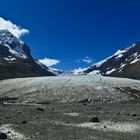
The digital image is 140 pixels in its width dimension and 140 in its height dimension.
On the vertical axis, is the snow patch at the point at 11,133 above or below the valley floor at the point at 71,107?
below

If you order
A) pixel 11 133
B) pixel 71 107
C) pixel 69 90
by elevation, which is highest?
pixel 69 90

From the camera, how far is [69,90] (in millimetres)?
72062

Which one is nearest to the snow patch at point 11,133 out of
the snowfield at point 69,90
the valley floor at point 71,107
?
the valley floor at point 71,107

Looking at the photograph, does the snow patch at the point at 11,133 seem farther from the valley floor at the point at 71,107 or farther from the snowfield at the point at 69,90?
the snowfield at the point at 69,90

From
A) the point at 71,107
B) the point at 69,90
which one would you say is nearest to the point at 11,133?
the point at 71,107

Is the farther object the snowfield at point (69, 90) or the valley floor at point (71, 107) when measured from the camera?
the snowfield at point (69, 90)

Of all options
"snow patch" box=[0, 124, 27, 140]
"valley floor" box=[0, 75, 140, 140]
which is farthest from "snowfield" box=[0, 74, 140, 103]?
"snow patch" box=[0, 124, 27, 140]

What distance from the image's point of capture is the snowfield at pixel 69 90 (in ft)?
218

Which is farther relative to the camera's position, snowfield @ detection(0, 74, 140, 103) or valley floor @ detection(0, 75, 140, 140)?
snowfield @ detection(0, 74, 140, 103)

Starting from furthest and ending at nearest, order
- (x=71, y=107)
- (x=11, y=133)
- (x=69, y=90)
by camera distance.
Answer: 1. (x=69, y=90)
2. (x=71, y=107)
3. (x=11, y=133)

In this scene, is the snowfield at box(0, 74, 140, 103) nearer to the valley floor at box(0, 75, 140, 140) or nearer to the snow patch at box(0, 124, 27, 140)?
the valley floor at box(0, 75, 140, 140)

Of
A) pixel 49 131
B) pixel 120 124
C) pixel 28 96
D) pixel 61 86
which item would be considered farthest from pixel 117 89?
pixel 49 131

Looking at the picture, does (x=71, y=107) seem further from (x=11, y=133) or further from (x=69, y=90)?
(x=11, y=133)

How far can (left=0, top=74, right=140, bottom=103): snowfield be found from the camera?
218ft
